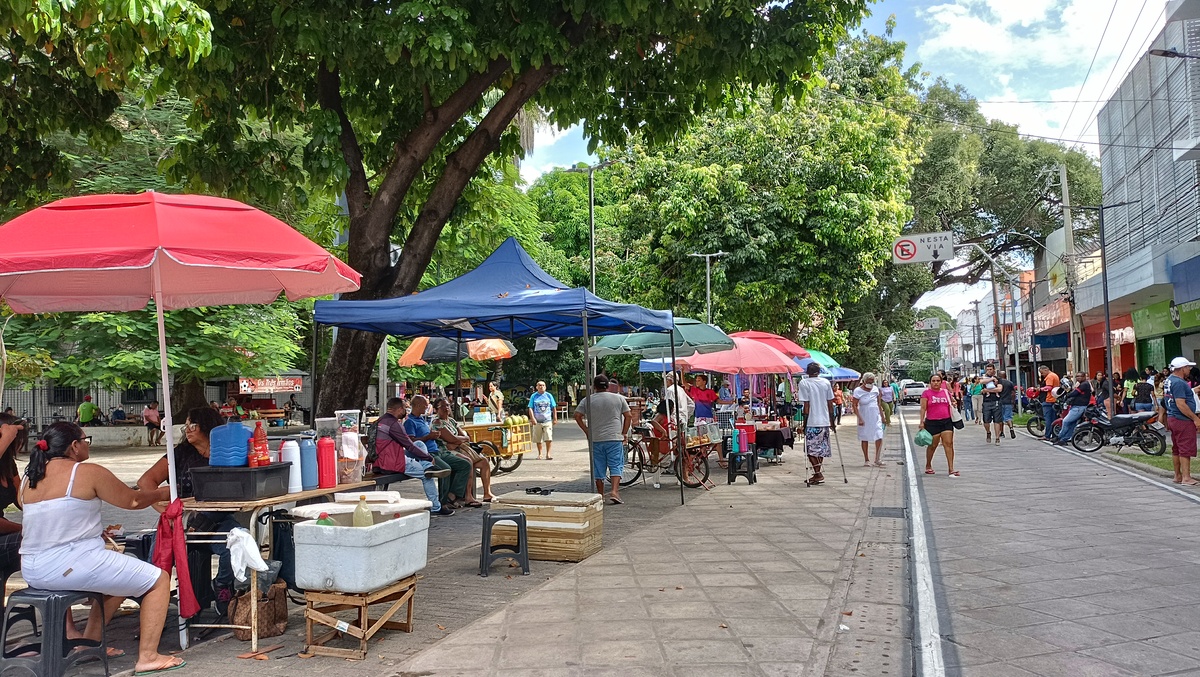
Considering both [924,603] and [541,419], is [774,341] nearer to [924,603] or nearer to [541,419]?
[541,419]

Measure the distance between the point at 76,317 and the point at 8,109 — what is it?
580 inches

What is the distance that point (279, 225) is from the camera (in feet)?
18.5

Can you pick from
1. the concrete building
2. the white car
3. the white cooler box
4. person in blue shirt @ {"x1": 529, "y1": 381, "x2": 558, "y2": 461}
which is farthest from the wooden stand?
the white car

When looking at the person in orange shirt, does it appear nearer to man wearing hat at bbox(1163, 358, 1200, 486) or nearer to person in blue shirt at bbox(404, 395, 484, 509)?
man wearing hat at bbox(1163, 358, 1200, 486)

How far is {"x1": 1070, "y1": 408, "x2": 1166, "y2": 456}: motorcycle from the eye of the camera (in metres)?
16.8

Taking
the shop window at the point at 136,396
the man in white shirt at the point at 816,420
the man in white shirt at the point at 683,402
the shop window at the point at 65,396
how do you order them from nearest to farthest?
the man in white shirt at the point at 816,420 → the man in white shirt at the point at 683,402 → the shop window at the point at 65,396 → the shop window at the point at 136,396

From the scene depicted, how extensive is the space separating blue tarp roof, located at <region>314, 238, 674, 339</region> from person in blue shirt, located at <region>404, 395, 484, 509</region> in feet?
3.53

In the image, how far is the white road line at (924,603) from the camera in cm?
504

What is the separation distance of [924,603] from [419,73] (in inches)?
266

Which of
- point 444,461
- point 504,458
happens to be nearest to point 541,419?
point 504,458

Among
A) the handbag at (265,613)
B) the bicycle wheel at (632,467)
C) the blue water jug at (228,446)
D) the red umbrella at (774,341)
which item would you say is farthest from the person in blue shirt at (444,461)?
the red umbrella at (774,341)

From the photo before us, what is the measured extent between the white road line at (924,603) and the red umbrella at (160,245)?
14.2 feet

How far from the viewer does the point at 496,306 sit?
8961 millimetres

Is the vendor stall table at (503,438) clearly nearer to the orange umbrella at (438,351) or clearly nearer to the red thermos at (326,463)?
the orange umbrella at (438,351)
